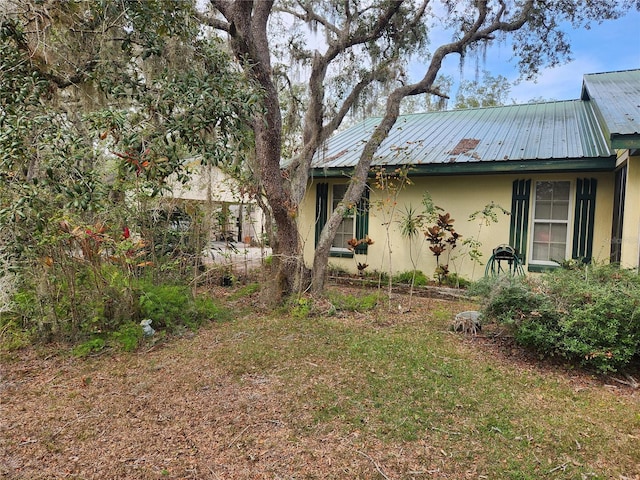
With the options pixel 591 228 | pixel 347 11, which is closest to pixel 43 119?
pixel 347 11

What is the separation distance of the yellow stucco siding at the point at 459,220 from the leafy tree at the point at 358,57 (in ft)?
3.97

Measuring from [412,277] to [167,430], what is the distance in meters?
6.17

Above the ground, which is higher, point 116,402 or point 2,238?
point 2,238

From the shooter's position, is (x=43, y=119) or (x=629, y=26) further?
(x=629, y=26)

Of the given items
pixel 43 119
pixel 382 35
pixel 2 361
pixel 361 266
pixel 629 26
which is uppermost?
pixel 629 26

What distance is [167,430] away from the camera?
9.52 feet

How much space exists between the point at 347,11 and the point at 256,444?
23.5 ft

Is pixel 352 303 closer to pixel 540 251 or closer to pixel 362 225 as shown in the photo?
pixel 362 225

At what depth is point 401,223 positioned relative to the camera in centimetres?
839

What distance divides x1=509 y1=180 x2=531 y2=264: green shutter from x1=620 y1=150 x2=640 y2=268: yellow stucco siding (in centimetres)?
208

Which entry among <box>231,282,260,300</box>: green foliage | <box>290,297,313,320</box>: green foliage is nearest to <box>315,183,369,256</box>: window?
<box>231,282,260,300</box>: green foliage

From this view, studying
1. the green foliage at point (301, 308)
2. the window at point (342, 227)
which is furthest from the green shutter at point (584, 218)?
the green foliage at point (301, 308)

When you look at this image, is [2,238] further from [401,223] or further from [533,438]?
[401,223]

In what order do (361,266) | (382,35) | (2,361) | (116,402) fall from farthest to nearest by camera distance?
(361,266) < (382,35) < (2,361) < (116,402)
